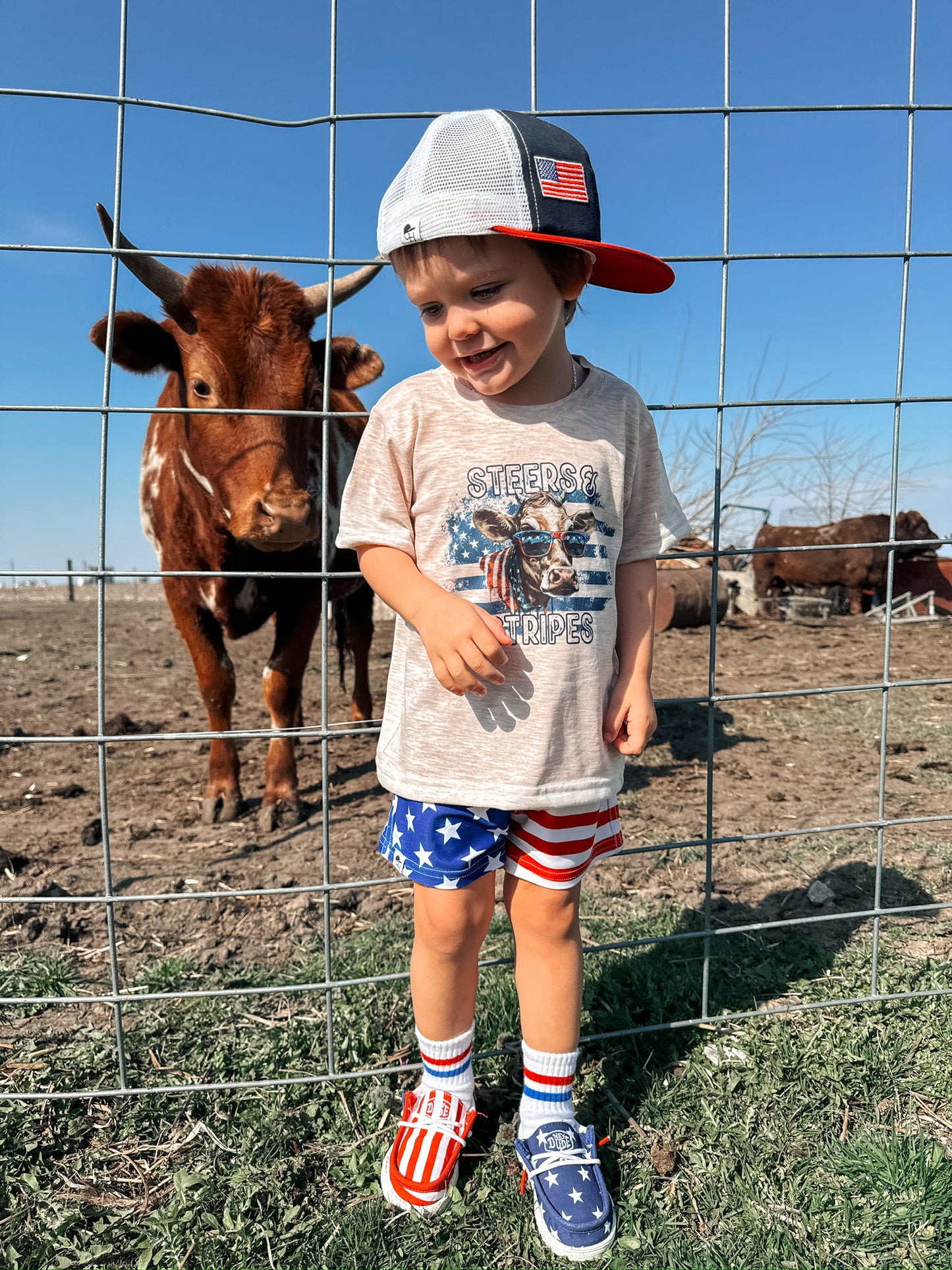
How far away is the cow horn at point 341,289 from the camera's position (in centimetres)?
327

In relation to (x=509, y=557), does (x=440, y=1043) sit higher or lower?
lower

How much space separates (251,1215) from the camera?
58.7 inches

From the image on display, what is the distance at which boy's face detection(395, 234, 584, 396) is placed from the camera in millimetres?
1339

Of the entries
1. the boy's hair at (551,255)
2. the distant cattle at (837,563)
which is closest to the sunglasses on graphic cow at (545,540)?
the boy's hair at (551,255)

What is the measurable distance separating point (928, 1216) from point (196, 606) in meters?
3.38

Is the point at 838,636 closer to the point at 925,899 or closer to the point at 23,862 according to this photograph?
the point at 925,899

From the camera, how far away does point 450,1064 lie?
5.28 feet

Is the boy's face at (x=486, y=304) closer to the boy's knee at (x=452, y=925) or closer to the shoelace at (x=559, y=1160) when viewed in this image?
the boy's knee at (x=452, y=925)

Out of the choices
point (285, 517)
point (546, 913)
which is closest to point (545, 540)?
point (546, 913)

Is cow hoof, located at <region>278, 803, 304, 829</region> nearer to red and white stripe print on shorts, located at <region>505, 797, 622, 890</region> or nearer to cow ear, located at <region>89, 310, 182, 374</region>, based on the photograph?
cow ear, located at <region>89, 310, 182, 374</region>

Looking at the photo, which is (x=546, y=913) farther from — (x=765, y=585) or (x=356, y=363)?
(x=765, y=585)

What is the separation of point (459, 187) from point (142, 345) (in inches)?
108

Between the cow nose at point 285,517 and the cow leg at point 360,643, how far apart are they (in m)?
2.41

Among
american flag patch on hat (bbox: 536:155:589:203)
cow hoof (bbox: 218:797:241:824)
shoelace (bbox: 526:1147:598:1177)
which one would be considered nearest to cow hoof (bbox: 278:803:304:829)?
cow hoof (bbox: 218:797:241:824)
